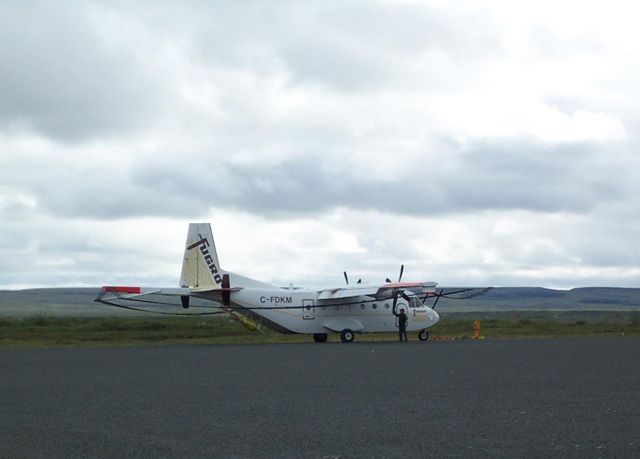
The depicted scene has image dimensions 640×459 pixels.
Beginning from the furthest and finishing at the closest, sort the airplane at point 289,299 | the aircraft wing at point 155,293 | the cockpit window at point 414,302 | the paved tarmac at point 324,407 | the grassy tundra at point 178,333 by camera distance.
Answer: the grassy tundra at point 178,333, the cockpit window at point 414,302, the airplane at point 289,299, the aircraft wing at point 155,293, the paved tarmac at point 324,407

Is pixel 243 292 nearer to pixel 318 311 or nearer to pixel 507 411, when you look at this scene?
pixel 318 311

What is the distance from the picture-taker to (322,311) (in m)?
40.8

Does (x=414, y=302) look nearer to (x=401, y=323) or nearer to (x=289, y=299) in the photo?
(x=401, y=323)

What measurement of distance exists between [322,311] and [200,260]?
6268 millimetres

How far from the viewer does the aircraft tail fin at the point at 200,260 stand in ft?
127

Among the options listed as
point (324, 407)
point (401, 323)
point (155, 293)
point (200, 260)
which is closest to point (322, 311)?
point (401, 323)

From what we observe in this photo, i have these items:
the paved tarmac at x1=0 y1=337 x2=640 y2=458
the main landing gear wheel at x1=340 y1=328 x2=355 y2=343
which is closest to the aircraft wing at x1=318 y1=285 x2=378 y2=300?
the main landing gear wheel at x1=340 y1=328 x2=355 y2=343

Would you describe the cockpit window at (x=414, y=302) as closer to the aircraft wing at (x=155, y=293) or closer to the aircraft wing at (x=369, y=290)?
the aircraft wing at (x=369, y=290)

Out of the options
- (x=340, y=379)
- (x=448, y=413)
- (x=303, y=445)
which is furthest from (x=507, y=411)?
(x=340, y=379)

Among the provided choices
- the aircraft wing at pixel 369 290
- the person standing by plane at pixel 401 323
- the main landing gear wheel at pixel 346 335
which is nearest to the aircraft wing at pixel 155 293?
the aircraft wing at pixel 369 290

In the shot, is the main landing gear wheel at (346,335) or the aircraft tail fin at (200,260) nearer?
the aircraft tail fin at (200,260)

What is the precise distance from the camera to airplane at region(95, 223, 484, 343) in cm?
3862

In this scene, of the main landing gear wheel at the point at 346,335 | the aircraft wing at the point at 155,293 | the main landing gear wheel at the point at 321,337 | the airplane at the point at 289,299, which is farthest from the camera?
the main landing gear wheel at the point at 321,337

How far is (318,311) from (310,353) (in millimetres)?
10545
